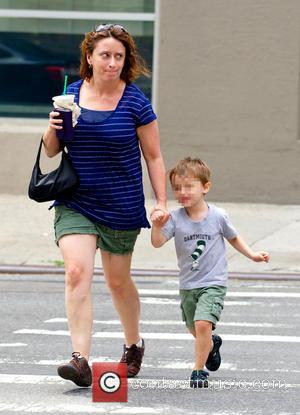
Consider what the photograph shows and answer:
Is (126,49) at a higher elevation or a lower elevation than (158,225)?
higher

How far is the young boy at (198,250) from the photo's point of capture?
23.0ft

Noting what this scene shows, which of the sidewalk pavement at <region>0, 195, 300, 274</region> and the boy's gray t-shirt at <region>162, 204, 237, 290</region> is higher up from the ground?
the boy's gray t-shirt at <region>162, 204, 237, 290</region>

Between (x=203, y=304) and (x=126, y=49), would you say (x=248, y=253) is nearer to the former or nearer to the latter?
(x=203, y=304)

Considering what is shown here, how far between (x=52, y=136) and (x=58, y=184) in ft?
0.86

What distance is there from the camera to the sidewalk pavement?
534 inches

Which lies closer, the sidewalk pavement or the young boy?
the young boy

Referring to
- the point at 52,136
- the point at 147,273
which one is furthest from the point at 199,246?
the point at 147,273

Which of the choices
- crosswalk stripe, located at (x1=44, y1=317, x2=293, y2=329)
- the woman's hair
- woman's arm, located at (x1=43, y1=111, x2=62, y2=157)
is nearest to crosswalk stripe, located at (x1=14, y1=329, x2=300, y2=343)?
crosswalk stripe, located at (x1=44, y1=317, x2=293, y2=329)

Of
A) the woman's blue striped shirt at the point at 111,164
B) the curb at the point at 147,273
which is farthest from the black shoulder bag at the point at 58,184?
the curb at the point at 147,273

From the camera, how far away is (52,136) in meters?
6.97

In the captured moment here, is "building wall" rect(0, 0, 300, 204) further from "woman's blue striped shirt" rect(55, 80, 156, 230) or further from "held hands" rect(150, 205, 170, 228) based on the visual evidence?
"held hands" rect(150, 205, 170, 228)

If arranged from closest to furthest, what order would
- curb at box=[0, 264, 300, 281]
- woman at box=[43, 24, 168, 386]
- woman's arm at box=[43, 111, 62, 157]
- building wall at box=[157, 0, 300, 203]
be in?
woman's arm at box=[43, 111, 62, 157] < woman at box=[43, 24, 168, 386] < curb at box=[0, 264, 300, 281] < building wall at box=[157, 0, 300, 203]

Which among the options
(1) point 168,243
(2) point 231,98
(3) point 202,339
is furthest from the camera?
(2) point 231,98

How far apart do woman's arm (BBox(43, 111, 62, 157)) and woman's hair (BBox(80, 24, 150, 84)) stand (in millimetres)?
379
